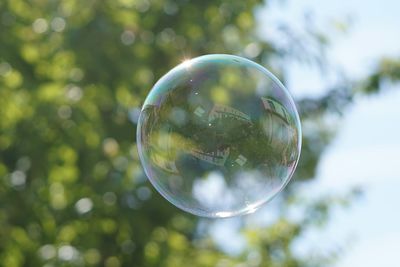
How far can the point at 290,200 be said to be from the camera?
400 inches

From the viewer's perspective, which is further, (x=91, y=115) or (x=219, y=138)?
(x=91, y=115)

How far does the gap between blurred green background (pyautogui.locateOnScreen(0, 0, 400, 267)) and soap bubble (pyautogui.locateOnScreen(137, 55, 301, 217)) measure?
307 cm

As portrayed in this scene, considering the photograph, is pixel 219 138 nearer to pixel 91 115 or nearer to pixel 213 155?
pixel 213 155

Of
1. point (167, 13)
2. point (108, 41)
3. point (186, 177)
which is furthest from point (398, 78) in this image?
point (186, 177)

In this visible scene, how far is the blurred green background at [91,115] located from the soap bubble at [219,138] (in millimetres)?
3066

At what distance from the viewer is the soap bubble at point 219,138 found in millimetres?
4594

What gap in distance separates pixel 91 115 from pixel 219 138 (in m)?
3.73

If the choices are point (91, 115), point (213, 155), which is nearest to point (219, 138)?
point (213, 155)

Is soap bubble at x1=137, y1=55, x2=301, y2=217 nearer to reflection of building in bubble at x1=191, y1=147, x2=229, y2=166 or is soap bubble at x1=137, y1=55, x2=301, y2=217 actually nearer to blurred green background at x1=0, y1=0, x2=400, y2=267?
reflection of building in bubble at x1=191, y1=147, x2=229, y2=166

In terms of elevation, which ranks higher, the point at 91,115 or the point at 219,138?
the point at 91,115

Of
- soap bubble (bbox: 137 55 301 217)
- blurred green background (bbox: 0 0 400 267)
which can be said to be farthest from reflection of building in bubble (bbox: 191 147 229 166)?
blurred green background (bbox: 0 0 400 267)

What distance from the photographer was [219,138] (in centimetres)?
459

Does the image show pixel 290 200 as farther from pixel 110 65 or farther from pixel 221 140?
pixel 221 140

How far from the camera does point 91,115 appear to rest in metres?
8.21
